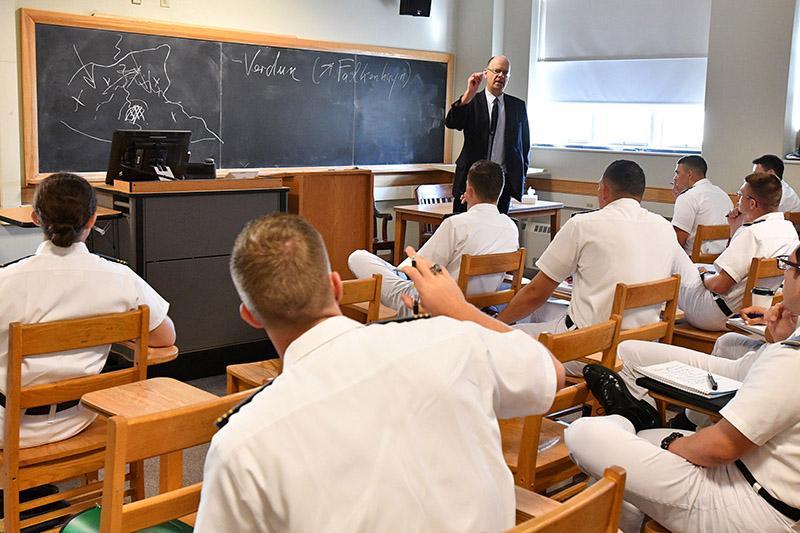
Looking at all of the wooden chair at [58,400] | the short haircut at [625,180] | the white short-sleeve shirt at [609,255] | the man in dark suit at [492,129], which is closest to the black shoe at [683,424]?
the white short-sleeve shirt at [609,255]

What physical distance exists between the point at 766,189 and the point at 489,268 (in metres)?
1.50

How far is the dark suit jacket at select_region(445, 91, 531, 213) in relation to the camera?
5.93m

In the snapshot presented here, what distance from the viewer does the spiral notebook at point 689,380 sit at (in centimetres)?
230

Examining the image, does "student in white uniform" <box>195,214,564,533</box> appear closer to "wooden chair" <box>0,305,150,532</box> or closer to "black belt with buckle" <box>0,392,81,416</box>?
"wooden chair" <box>0,305,150,532</box>

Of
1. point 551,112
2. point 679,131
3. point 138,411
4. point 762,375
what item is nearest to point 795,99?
point 679,131

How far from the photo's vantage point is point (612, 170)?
372cm

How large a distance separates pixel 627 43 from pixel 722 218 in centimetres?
264

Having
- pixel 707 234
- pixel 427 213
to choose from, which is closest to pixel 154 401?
pixel 707 234

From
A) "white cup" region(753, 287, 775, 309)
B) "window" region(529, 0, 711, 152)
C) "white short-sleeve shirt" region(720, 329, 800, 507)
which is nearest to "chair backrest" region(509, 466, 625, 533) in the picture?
"white short-sleeve shirt" region(720, 329, 800, 507)

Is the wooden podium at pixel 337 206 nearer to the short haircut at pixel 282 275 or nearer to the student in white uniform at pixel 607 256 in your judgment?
the student in white uniform at pixel 607 256

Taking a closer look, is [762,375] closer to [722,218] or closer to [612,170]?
[612,170]

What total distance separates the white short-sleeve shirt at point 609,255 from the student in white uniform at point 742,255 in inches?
16.9

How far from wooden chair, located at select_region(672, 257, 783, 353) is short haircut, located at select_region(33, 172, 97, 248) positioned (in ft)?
9.17

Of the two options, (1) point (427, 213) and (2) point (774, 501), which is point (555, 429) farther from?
(1) point (427, 213)
